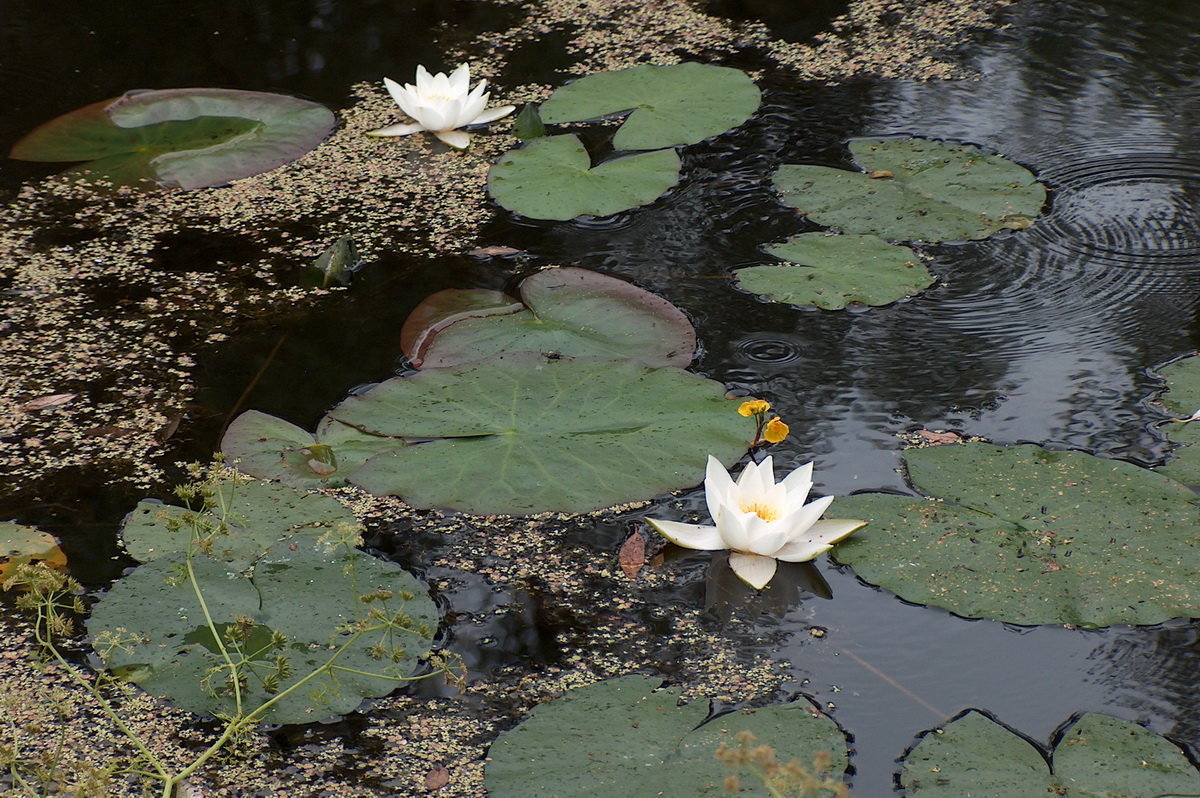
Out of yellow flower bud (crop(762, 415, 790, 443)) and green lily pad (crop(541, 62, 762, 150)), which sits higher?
green lily pad (crop(541, 62, 762, 150))

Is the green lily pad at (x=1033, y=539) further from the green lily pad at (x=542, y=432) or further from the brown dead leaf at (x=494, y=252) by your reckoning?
the brown dead leaf at (x=494, y=252)

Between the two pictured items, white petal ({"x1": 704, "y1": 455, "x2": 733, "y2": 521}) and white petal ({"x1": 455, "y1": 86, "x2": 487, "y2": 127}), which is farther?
white petal ({"x1": 455, "y1": 86, "x2": 487, "y2": 127})

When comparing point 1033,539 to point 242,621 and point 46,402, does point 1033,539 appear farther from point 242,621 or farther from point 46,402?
point 46,402

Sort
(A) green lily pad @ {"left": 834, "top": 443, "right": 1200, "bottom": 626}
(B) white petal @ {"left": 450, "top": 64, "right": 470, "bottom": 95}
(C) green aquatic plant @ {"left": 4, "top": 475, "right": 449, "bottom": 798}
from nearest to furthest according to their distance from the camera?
(C) green aquatic plant @ {"left": 4, "top": 475, "right": 449, "bottom": 798}
(A) green lily pad @ {"left": 834, "top": 443, "right": 1200, "bottom": 626}
(B) white petal @ {"left": 450, "top": 64, "right": 470, "bottom": 95}

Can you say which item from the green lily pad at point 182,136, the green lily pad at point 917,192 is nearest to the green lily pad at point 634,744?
the green lily pad at point 917,192

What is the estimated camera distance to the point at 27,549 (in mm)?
2053

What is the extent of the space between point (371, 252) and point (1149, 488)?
192cm

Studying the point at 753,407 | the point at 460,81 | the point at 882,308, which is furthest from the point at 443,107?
the point at 753,407

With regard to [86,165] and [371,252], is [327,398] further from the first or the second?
[86,165]

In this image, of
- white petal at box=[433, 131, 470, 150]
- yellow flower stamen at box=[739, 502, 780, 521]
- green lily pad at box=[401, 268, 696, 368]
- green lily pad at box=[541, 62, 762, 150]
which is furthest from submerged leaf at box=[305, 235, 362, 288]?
yellow flower stamen at box=[739, 502, 780, 521]

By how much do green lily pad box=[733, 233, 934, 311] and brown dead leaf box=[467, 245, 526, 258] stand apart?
59cm

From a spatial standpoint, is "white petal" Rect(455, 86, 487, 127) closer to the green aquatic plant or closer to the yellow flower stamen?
the green aquatic plant

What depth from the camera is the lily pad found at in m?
2.02

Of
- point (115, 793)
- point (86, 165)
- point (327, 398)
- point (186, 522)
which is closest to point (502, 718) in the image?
point (115, 793)
